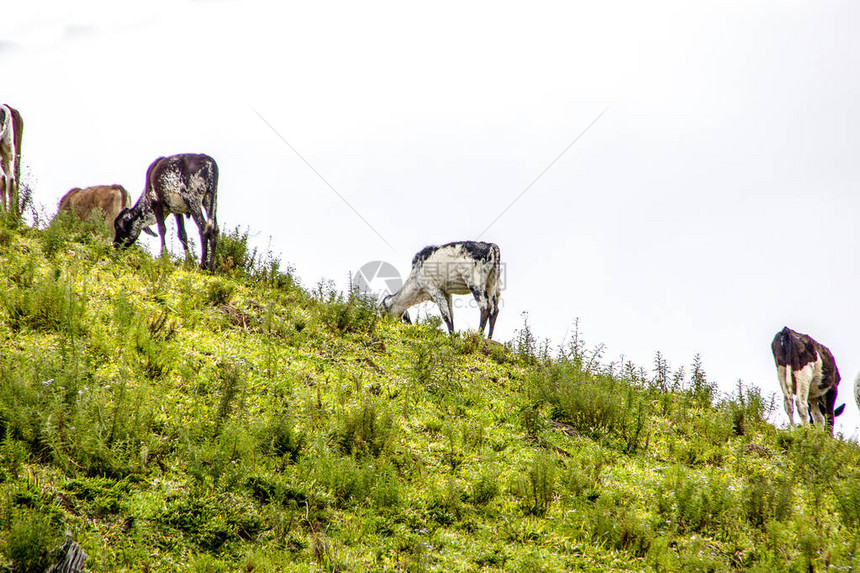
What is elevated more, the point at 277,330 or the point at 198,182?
the point at 198,182

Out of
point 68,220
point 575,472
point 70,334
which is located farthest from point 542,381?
point 68,220

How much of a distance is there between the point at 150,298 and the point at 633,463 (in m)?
7.48

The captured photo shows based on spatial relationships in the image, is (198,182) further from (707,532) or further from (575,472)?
(707,532)

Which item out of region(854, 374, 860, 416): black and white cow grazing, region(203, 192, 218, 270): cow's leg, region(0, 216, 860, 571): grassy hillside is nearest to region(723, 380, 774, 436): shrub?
region(0, 216, 860, 571): grassy hillside

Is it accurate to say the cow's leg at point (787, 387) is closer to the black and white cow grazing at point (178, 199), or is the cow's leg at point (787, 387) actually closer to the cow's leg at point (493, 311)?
the cow's leg at point (493, 311)

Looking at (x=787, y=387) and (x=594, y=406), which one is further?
(x=787, y=387)

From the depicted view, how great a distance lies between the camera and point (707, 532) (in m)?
5.74

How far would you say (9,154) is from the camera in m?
12.8

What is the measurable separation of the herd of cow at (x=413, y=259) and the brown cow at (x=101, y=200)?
0.9 inches

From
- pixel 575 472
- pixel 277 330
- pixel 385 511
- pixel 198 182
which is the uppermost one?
pixel 198 182

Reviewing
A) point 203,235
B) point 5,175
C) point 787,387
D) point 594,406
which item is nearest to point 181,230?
point 203,235

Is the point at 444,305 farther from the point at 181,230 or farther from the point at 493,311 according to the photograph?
the point at 181,230

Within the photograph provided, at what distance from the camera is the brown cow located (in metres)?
15.1

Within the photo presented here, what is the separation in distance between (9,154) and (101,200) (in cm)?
267
